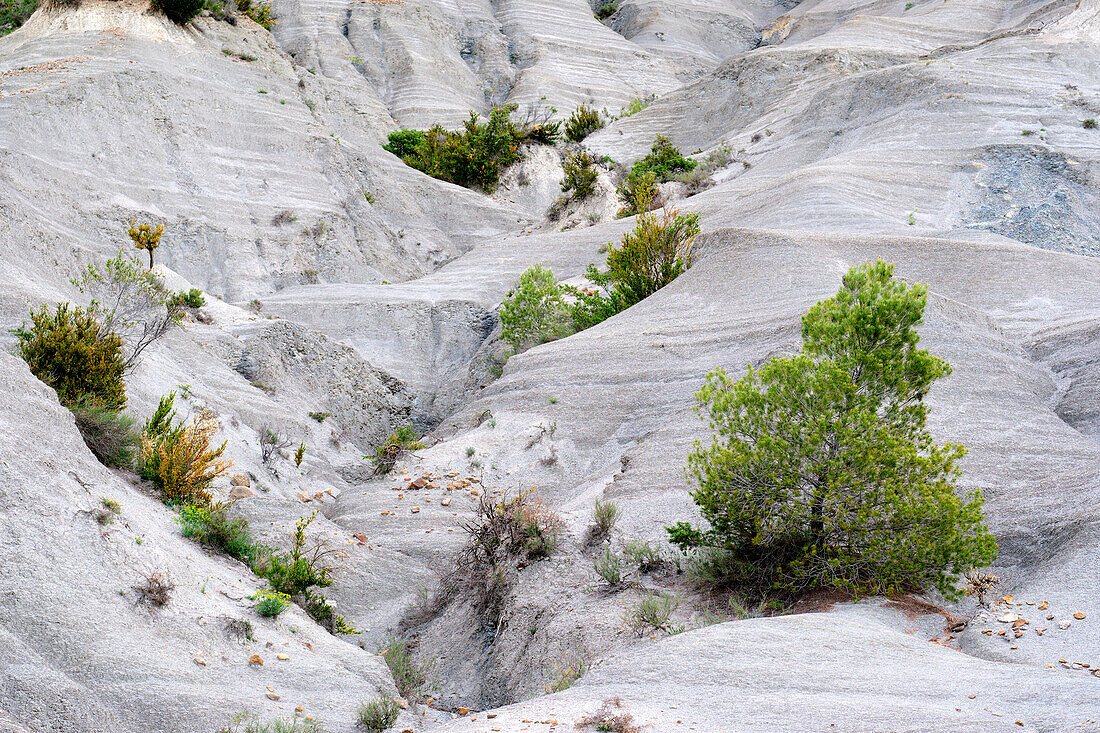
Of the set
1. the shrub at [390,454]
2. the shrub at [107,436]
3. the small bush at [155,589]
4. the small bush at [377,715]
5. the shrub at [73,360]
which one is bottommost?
the shrub at [390,454]

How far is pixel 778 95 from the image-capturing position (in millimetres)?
28188

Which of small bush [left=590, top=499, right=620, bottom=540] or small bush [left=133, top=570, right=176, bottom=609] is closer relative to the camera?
small bush [left=133, top=570, right=176, bottom=609]

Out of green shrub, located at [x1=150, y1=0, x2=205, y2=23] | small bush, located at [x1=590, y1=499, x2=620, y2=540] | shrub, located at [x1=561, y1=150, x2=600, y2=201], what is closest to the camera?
small bush, located at [x1=590, y1=499, x2=620, y2=540]

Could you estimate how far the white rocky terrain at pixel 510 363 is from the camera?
545cm

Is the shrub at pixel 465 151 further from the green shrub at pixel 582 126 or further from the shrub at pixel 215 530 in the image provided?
the shrub at pixel 215 530

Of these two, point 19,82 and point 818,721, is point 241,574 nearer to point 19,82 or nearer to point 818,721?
point 818,721

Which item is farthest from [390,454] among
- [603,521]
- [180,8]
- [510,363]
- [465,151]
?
[180,8]

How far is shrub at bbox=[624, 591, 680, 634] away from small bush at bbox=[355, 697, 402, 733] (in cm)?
194

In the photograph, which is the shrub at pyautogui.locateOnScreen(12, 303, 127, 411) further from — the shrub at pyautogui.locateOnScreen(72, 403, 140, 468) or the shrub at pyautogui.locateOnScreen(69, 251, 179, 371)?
the shrub at pyautogui.locateOnScreen(69, 251, 179, 371)

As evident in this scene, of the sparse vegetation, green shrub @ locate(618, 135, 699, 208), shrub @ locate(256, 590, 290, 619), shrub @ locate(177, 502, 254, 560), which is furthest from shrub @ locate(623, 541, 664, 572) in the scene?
green shrub @ locate(618, 135, 699, 208)

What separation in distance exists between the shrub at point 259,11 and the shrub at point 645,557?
29584 millimetres

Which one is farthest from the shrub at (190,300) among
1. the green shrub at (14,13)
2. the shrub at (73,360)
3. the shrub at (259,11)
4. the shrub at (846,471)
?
the shrub at (259,11)

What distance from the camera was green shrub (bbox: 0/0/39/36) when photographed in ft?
90.0

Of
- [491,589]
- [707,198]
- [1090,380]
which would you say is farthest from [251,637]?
[707,198]
